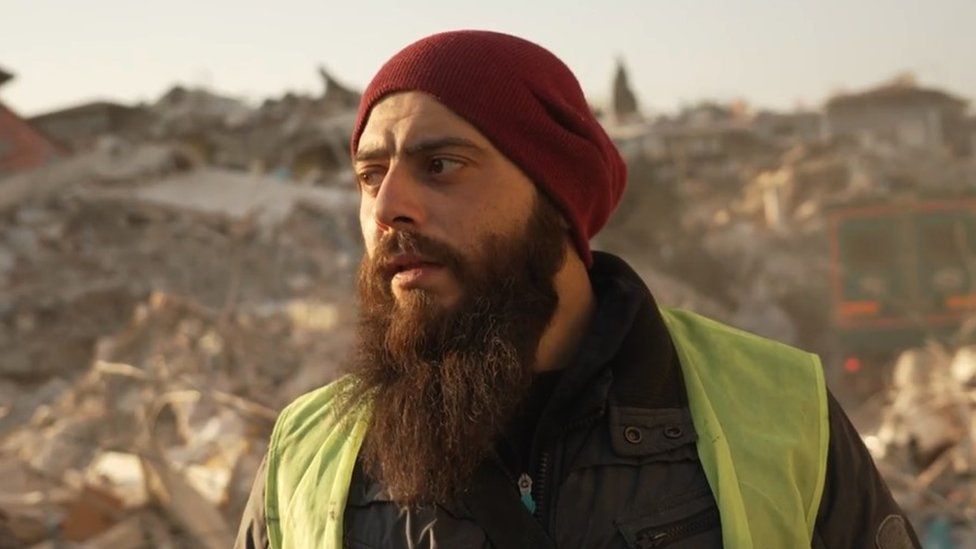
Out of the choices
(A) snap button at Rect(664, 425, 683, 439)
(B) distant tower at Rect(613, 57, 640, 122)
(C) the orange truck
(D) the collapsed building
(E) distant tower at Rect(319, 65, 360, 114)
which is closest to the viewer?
(A) snap button at Rect(664, 425, 683, 439)

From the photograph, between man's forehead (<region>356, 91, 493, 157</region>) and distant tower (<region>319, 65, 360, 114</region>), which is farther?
distant tower (<region>319, 65, 360, 114</region>)

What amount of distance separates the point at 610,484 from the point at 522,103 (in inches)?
27.0

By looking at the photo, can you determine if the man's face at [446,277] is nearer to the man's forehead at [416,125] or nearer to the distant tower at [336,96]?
the man's forehead at [416,125]

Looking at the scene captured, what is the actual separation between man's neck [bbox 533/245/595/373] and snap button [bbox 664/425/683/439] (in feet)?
0.92

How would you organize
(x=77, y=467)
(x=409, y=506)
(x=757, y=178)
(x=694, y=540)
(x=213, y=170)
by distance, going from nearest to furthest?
(x=694, y=540), (x=409, y=506), (x=77, y=467), (x=213, y=170), (x=757, y=178)

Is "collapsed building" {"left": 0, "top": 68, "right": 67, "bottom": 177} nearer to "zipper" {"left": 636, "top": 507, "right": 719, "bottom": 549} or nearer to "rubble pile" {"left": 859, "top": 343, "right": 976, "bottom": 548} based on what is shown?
"rubble pile" {"left": 859, "top": 343, "right": 976, "bottom": 548}

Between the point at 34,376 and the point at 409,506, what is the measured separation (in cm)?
1319

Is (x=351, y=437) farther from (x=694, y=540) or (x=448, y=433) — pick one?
(x=694, y=540)

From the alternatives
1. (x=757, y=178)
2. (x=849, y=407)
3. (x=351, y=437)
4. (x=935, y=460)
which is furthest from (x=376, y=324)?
(x=757, y=178)

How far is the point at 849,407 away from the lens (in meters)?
11.5

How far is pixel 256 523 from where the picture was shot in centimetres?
195

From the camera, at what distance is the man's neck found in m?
2.00

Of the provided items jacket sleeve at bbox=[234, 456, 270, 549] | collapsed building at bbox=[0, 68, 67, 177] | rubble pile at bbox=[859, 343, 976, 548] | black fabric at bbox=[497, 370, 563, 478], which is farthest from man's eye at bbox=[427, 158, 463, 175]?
collapsed building at bbox=[0, 68, 67, 177]

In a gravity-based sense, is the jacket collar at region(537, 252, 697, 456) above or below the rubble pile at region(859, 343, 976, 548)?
above
